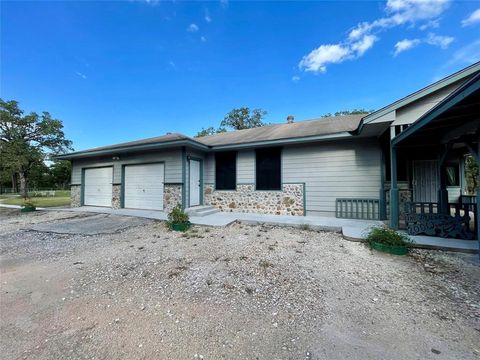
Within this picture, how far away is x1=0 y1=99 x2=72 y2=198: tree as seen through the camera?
69.2 feet

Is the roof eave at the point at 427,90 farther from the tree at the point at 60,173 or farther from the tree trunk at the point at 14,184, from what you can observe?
the tree trunk at the point at 14,184

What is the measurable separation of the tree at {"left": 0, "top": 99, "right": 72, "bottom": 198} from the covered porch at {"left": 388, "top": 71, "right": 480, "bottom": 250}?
29.0 meters

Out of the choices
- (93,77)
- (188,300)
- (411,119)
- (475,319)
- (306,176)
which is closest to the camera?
(475,319)

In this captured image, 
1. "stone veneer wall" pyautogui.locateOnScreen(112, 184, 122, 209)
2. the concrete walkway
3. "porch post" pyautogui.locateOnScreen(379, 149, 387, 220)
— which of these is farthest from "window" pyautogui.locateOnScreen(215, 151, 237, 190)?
"porch post" pyautogui.locateOnScreen(379, 149, 387, 220)

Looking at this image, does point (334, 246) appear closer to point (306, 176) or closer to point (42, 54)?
point (306, 176)

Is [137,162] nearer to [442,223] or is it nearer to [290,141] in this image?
[290,141]

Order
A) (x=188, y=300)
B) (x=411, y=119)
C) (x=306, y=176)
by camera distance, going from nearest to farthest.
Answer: (x=188, y=300) → (x=411, y=119) → (x=306, y=176)

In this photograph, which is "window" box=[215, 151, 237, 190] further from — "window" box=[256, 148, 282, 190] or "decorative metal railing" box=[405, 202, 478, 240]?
"decorative metal railing" box=[405, 202, 478, 240]

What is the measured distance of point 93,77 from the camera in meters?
13.0

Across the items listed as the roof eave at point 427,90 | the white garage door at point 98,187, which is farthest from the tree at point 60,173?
the roof eave at point 427,90

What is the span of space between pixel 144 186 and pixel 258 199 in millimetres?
4930

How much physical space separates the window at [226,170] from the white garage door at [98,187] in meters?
5.21

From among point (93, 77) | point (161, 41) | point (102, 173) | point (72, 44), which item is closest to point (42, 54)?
point (72, 44)

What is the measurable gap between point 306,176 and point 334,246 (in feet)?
11.7
